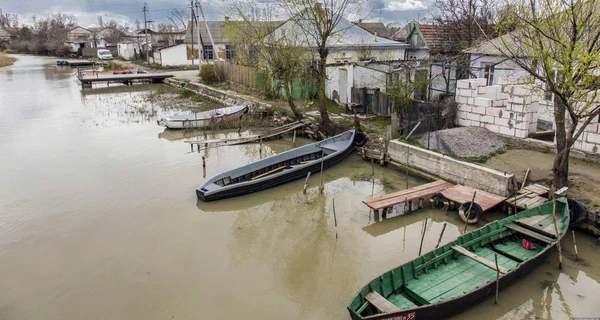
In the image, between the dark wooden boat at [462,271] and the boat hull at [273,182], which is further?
the boat hull at [273,182]

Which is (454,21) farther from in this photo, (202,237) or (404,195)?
(202,237)

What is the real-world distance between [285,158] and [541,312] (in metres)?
8.77

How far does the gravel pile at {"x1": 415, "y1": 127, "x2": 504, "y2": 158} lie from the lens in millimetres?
13500

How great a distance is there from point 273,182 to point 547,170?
7.69 m

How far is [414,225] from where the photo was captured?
1091 cm

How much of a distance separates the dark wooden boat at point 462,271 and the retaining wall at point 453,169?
4.97 ft

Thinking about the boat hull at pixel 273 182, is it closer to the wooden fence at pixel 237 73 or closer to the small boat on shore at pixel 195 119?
the small boat on shore at pixel 195 119

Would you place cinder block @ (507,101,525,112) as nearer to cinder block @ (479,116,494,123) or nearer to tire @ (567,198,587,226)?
cinder block @ (479,116,494,123)

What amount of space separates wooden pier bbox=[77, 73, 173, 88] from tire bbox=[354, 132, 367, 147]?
25.7m

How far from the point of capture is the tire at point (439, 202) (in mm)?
11330

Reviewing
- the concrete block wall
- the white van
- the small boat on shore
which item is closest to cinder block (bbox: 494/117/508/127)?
the concrete block wall

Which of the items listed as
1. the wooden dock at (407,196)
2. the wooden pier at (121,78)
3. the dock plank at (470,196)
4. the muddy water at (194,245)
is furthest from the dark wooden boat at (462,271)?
the wooden pier at (121,78)

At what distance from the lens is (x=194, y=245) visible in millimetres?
9992

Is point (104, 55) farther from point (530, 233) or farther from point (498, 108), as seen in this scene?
point (530, 233)
